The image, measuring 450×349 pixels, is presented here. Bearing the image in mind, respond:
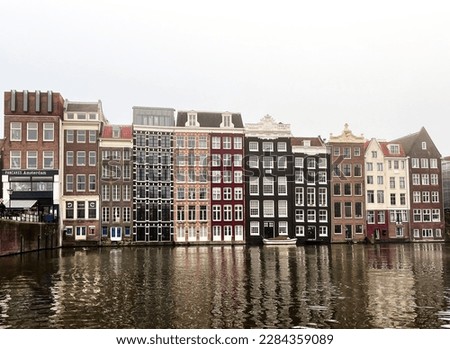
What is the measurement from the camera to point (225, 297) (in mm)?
22766

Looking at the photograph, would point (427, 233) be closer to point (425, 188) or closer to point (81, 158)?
point (425, 188)

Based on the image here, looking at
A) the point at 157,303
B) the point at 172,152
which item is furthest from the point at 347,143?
the point at 157,303

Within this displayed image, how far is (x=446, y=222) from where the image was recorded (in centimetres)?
8744

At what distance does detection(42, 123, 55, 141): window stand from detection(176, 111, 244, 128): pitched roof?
736 inches

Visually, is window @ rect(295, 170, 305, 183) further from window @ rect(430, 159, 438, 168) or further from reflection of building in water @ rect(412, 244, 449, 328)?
reflection of building in water @ rect(412, 244, 449, 328)

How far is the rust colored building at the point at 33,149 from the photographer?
70.6m

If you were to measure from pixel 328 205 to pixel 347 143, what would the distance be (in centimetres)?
1084

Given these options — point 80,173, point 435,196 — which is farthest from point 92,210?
point 435,196

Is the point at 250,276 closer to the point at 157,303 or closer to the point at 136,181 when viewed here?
the point at 157,303

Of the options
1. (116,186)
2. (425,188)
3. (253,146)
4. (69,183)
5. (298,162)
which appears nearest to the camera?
(69,183)

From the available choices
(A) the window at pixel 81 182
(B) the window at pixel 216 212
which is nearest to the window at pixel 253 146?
(B) the window at pixel 216 212

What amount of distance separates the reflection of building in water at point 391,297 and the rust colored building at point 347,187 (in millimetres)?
45892

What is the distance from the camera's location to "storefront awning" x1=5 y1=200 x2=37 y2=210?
68188 millimetres

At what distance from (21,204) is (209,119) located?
30.5m
